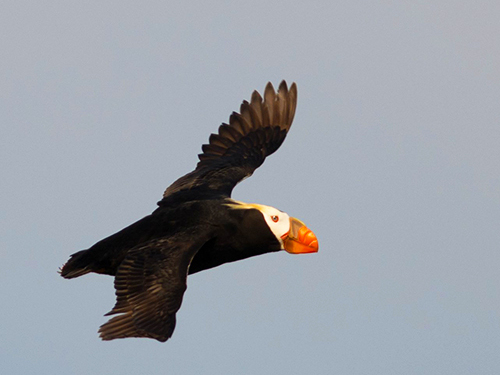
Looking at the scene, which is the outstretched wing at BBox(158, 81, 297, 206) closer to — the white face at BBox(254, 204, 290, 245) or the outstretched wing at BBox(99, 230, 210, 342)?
the white face at BBox(254, 204, 290, 245)

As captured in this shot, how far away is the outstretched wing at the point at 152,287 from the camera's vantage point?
365 inches

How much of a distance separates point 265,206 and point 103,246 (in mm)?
1749

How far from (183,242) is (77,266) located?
1.30m

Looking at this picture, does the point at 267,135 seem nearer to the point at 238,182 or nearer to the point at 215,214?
the point at 238,182

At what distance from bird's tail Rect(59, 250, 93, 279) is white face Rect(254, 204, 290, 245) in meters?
1.86

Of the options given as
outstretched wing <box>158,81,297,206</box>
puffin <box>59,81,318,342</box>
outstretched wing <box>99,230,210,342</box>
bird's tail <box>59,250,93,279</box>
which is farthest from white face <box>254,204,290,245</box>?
bird's tail <box>59,250,93,279</box>

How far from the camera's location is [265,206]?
416 inches

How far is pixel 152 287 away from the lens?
9.52 m

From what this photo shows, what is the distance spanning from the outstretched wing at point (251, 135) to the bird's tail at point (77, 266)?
5.90ft

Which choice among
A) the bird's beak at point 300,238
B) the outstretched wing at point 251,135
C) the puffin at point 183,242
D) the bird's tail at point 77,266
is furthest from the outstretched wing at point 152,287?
the outstretched wing at point 251,135

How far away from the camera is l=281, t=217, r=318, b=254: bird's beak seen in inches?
415

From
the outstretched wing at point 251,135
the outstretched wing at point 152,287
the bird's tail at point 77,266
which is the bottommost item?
the outstretched wing at point 152,287

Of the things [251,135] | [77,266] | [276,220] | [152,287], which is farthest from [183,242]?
[251,135]

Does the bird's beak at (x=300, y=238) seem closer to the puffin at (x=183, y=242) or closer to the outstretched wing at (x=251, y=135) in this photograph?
the puffin at (x=183, y=242)
